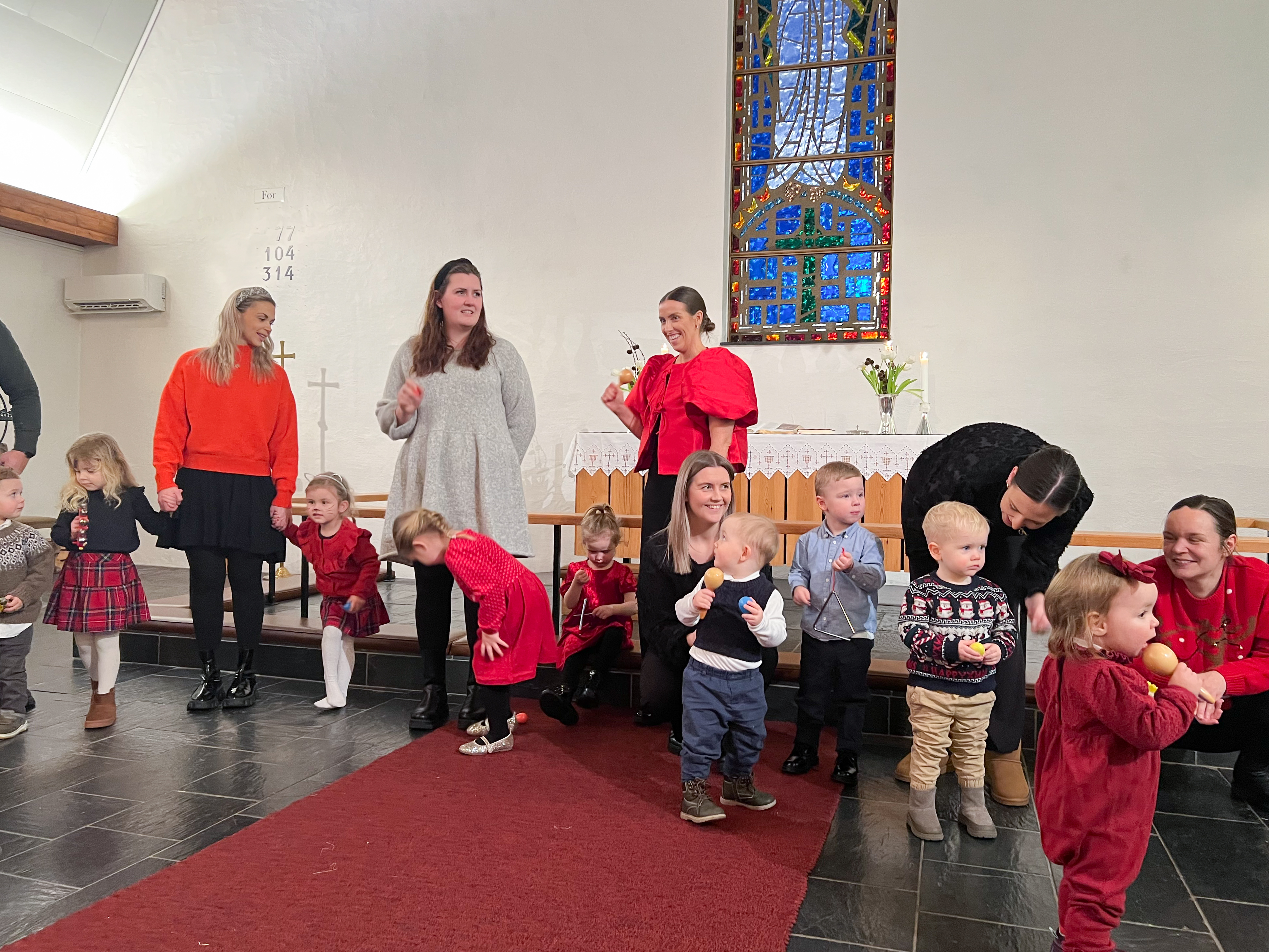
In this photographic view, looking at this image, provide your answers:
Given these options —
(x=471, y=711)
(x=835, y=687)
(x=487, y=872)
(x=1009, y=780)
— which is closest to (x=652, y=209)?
(x=471, y=711)

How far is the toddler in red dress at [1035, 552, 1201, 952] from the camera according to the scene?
1.82 meters

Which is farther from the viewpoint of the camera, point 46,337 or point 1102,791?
point 46,337

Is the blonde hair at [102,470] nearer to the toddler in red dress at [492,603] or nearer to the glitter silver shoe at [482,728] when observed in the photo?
the toddler in red dress at [492,603]

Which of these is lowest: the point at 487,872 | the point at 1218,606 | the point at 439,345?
the point at 487,872

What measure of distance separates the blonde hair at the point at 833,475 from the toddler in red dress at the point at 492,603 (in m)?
1.03

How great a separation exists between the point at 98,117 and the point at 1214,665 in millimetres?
9118

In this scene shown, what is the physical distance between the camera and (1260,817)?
2.87 meters

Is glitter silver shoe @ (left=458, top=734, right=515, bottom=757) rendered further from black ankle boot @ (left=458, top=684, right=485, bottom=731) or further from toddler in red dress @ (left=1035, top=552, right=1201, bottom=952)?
toddler in red dress @ (left=1035, top=552, right=1201, bottom=952)

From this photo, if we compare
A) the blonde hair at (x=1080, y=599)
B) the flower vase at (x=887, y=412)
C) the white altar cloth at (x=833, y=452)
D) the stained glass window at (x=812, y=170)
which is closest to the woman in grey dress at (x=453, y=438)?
the blonde hair at (x=1080, y=599)

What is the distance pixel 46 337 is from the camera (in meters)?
8.26

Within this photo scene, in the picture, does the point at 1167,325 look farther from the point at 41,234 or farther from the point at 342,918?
the point at 41,234

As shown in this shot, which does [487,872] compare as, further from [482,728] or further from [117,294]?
[117,294]

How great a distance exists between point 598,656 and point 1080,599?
230 cm

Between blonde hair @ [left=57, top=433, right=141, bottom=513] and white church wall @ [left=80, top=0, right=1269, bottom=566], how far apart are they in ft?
13.3
